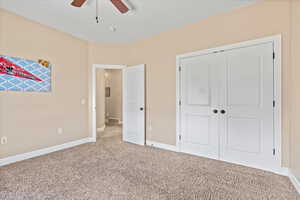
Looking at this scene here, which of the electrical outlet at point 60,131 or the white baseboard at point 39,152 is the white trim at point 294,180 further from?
the electrical outlet at point 60,131

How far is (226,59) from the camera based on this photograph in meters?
2.73

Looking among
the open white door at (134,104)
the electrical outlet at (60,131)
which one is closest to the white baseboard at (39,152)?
the electrical outlet at (60,131)

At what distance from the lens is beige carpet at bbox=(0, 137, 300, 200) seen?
182 centimetres

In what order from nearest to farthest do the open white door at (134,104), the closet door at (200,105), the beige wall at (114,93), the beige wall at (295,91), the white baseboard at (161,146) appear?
the beige wall at (295,91) < the closet door at (200,105) < the white baseboard at (161,146) < the open white door at (134,104) < the beige wall at (114,93)

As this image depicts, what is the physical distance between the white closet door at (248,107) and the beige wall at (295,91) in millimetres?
260

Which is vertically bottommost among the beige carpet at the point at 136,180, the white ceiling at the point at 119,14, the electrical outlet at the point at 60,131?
the beige carpet at the point at 136,180

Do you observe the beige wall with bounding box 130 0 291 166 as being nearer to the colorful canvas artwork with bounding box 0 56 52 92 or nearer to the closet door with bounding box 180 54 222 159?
the closet door with bounding box 180 54 222 159

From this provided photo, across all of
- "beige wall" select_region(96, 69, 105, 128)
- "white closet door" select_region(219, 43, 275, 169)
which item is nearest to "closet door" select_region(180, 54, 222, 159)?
"white closet door" select_region(219, 43, 275, 169)

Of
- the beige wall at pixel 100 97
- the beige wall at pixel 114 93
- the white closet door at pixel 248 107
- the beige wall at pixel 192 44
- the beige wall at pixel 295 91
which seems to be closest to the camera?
the beige wall at pixel 295 91

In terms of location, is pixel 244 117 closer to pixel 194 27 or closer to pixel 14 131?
pixel 194 27

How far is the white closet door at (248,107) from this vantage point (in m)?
2.38

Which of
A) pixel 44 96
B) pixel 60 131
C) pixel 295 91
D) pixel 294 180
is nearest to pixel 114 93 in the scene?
pixel 60 131

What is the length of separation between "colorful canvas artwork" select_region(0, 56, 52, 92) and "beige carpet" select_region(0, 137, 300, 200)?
4.58ft

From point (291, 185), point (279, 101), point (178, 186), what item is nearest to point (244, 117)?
point (279, 101)
